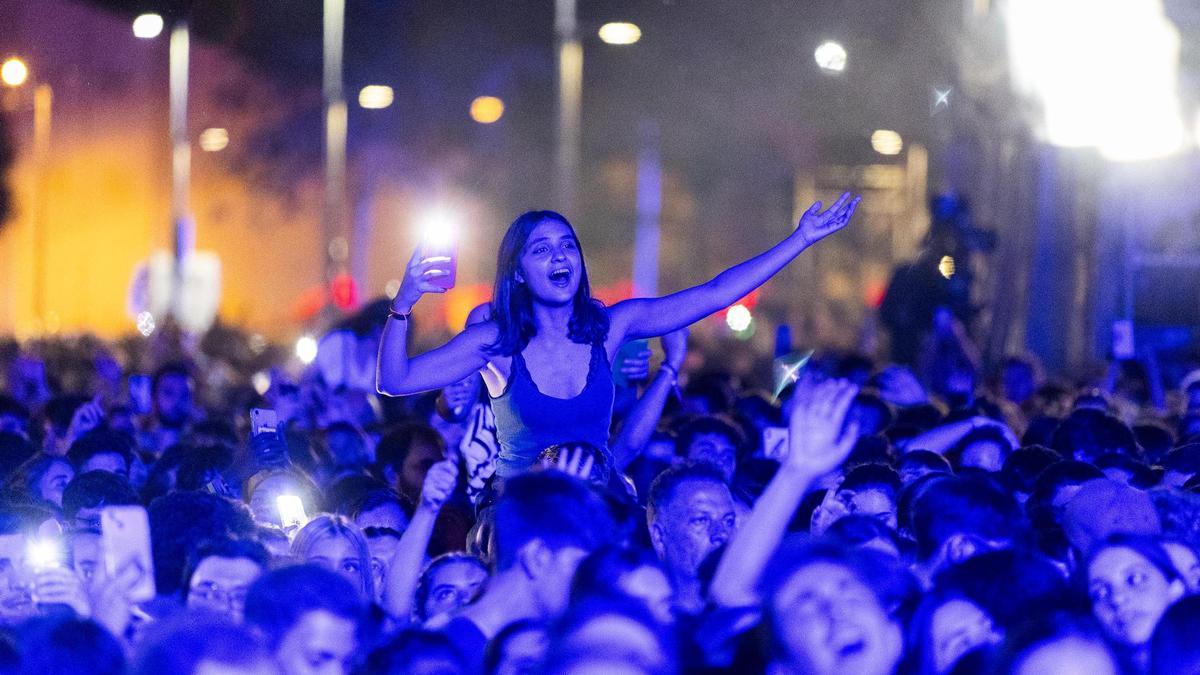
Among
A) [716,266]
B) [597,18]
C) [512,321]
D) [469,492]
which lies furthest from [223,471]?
[716,266]

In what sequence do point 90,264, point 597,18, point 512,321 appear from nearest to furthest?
point 512,321, point 90,264, point 597,18

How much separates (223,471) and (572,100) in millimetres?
18246

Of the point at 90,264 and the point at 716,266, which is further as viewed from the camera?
the point at 716,266

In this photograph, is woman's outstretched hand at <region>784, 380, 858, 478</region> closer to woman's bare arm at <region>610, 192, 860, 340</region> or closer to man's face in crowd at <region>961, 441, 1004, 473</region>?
woman's bare arm at <region>610, 192, 860, 340</region>

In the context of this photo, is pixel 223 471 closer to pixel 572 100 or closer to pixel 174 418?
pixel 174 418

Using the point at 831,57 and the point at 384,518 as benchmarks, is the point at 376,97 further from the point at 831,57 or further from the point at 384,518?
the point at 384,518

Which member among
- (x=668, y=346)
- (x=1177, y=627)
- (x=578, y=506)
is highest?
(x=668, y=346)

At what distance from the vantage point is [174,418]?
30.5ft

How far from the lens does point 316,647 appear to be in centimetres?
369

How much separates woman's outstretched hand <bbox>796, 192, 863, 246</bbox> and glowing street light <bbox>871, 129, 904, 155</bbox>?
29278 millimetres

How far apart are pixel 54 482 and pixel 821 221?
3.26 metres

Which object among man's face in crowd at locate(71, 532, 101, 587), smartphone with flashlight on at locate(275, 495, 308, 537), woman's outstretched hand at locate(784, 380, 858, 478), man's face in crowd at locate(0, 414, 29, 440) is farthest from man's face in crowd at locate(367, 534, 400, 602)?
man's face in crowd at locate(0, 414, 29, 440)

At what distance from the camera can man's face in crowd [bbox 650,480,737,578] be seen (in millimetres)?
4941

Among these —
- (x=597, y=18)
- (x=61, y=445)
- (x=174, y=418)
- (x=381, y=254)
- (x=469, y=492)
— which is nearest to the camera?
(x=469, y=492)
